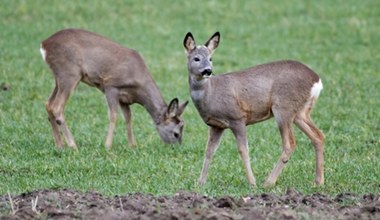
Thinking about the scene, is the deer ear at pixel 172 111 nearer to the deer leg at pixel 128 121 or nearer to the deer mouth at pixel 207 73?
the deer leg at pixel 128 121

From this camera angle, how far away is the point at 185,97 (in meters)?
16.2

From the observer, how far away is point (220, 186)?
1040cm

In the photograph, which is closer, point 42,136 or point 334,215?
point 334,215

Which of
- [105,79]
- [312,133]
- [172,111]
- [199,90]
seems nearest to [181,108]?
[172,111]

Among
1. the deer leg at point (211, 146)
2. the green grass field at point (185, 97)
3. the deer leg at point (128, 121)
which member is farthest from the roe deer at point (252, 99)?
the deer leg at point (128, 121)

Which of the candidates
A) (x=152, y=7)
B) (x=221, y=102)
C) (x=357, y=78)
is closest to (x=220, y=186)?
(x=221, y=102)

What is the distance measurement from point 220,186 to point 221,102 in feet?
3.32

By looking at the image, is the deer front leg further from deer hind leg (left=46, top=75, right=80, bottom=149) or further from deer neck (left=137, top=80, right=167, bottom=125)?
deer hind leg (left=46, top=75, right=80, bottom=149)

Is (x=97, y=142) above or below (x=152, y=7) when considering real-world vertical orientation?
below

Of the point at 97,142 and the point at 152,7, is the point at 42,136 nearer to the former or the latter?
the point at 97,142

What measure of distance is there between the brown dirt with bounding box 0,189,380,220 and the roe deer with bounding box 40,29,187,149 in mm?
4219

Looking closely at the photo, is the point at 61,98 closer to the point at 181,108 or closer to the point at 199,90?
the point at 181,108

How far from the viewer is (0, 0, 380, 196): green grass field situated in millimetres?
10812

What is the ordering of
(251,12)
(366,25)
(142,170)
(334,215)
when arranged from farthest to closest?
(251,12) → (366,25) → (142,170) → (334,215)
